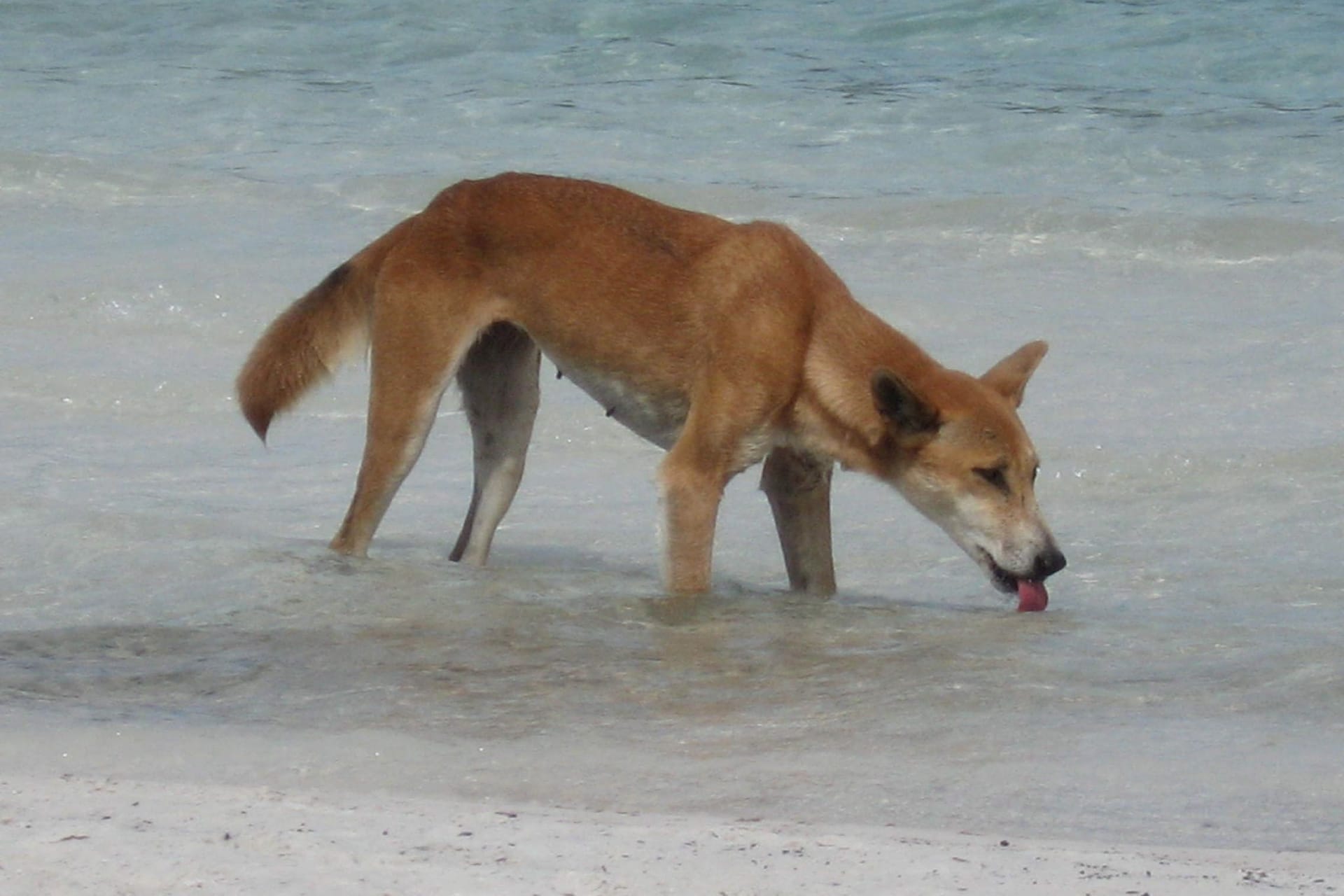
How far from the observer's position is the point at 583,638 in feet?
22.3

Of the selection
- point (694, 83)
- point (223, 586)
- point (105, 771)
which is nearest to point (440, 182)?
point (694, 83)

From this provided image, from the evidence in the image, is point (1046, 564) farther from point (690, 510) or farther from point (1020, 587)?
point (690, 510)

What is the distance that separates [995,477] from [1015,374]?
1.87 feet

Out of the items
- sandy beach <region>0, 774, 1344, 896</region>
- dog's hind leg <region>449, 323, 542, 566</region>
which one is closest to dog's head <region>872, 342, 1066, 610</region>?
dog's hind leg <region>449, 323, 542, 566</region>

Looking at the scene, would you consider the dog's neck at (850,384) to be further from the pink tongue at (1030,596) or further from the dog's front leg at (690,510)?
the pink tongue at (1030,596)

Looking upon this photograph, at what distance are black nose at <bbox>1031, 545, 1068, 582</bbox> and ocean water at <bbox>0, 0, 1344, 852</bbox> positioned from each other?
22cm

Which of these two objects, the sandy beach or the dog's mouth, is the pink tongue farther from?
the sandy beach

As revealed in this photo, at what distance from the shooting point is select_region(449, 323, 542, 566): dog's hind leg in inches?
324

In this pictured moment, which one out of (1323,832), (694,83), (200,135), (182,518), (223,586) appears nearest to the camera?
(1323,832)

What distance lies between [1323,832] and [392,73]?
1777cm

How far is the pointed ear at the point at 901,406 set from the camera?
23.0 feet

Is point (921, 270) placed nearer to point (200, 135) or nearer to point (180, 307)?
point (180, 307)

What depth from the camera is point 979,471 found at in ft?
23.8

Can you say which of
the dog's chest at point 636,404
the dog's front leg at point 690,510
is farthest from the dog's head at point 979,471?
the dog's chest at point 636,404
